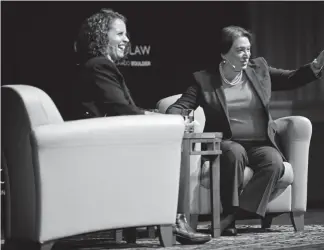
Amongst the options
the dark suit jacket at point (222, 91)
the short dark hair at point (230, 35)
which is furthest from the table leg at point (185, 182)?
the short dark hair at point (230, 35)

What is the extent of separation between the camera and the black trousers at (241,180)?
Result: 4371mm

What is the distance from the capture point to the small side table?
4035 millimetres

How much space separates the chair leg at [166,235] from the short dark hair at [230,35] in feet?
4.46

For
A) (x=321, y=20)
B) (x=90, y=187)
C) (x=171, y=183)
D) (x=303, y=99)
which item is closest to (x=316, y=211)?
(x=303, y=99)

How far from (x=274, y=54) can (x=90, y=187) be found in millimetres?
3890

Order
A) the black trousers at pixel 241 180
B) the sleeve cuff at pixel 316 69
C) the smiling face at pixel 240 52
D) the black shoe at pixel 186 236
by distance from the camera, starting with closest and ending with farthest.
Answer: the black shoe at pixel 186 236 → the black trousers at pixel 241 180 → the smiling face at pixel 240 52 → the sleeve cuff at pixel 316 69

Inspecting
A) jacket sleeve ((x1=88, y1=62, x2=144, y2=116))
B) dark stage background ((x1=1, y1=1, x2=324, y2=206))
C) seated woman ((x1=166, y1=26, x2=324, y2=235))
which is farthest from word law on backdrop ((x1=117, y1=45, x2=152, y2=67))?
jacket sleeve ((x1=88, y1=62, x2=144, y2=116))

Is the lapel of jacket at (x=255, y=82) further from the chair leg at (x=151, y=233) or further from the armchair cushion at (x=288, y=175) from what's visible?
the chair leg at (x=151, y=233)

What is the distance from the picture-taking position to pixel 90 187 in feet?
11.5

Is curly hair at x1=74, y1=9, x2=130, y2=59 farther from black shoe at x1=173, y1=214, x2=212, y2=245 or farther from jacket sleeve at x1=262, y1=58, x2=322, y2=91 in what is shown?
jacket sleeve at x1=262, y1=58, x2=322, y2=91

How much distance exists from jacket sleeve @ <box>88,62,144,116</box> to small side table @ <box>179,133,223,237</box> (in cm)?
38

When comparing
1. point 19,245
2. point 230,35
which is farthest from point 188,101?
point 19,245

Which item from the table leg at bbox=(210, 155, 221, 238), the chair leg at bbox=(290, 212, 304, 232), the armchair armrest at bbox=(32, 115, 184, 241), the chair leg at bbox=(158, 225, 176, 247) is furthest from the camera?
the chair leg at bbox=(290, 212, 304, 232)

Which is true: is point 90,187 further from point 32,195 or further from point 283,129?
point 283,129
